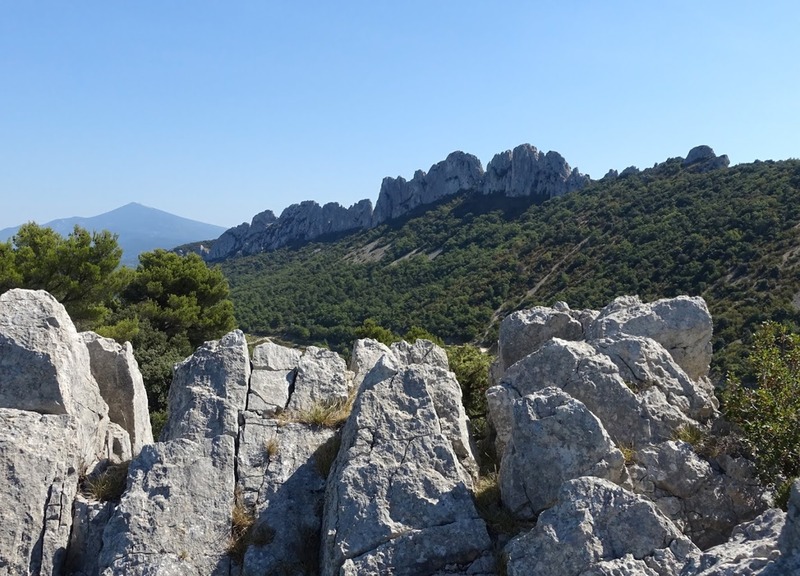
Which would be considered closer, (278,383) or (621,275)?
(278,383)

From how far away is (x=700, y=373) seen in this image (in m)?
12.9

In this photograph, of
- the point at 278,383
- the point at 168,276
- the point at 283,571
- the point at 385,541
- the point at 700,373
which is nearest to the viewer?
the point at 385,541

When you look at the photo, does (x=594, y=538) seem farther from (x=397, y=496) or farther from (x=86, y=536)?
(x=86, y=536)

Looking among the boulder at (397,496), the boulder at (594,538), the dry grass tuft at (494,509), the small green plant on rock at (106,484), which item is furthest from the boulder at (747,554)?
the small green plant on rock at (106,484)

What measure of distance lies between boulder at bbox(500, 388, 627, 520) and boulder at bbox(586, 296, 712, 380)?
4.80m

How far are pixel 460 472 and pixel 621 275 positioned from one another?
6441 cm

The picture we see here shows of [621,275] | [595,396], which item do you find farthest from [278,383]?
[621,275]

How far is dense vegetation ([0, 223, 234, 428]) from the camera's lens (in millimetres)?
22469

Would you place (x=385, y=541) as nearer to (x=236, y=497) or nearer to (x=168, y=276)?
(x=236, y=497)

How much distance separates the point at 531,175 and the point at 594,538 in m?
141

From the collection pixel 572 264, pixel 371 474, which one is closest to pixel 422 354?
pixel 371 474

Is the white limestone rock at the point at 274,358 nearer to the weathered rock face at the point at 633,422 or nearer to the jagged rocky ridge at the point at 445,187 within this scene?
the weathered rock face at the point at 633,422

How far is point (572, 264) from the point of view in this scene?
78.6m

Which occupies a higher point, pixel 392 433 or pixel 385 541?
pixel 392 433
